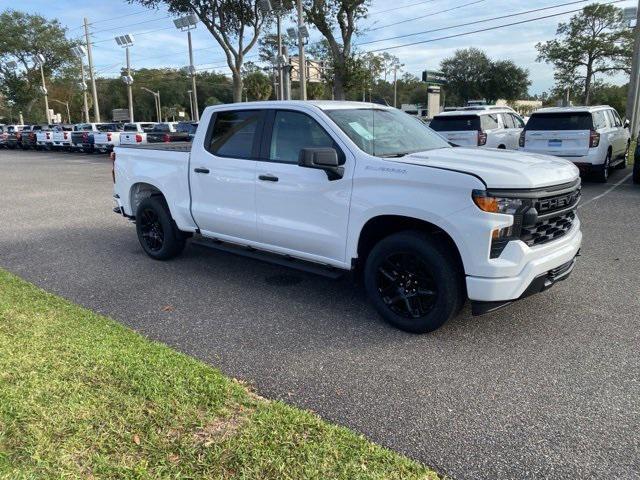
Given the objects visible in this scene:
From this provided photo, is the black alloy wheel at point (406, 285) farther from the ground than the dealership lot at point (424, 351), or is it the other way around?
the black alloy wheel at point (406, 285)

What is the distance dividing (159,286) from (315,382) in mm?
2790

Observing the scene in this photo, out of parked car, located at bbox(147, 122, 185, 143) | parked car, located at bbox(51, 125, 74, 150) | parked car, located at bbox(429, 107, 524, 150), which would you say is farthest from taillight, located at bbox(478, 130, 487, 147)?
parked car, located at bbox(51, 125, 74, 150)

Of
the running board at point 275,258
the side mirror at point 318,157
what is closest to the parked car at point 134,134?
the running board at point 275,258

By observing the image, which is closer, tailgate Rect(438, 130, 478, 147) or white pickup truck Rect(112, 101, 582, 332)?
white pickup truck Rect(112, 101, 582, 332)

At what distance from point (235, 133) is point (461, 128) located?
10093 millimetres

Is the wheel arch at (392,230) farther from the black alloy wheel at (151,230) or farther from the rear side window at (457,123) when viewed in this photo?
the rear side window at (457,123)

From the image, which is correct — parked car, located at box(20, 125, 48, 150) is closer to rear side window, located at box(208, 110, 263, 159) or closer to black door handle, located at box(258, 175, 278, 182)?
rear side window, located at box(208, 110, 263, 159)

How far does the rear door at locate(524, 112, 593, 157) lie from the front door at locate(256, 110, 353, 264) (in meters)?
9.08

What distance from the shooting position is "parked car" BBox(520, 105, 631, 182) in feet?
39.1

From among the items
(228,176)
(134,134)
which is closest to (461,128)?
(228,176)

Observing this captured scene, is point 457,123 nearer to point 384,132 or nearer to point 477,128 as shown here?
point 477,128

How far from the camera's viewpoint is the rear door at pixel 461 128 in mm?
14039

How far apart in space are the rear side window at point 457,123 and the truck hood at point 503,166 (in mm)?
9838

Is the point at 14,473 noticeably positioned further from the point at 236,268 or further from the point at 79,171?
the point at 79,171
